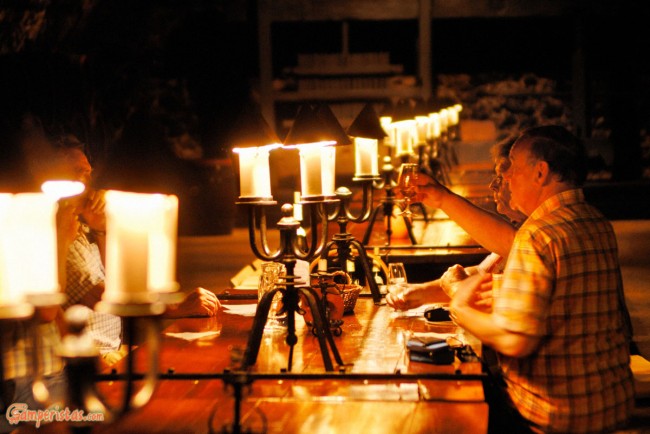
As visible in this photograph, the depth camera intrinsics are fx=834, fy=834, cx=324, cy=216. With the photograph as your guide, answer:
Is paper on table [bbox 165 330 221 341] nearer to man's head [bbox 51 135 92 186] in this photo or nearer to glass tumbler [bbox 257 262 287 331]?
glass tumbler [bbox 257 262 287 331]

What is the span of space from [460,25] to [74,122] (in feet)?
25.2

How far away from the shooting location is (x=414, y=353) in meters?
2.62

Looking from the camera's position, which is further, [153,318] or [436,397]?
[436,397]

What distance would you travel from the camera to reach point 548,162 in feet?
8.27

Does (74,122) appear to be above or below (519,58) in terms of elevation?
below

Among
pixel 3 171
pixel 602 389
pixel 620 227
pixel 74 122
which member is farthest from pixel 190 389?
pixel 620 227

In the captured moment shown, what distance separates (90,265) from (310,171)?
1.45m

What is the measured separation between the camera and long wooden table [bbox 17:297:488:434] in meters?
2.06

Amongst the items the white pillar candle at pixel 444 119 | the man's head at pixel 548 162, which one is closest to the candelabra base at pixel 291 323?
the man's head at pixel 548 162

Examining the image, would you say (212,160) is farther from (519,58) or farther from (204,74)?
(519,58)

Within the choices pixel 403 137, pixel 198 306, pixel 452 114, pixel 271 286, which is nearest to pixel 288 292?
pixel 271 286

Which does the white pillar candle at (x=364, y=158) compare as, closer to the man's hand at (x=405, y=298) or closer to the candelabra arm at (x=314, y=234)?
the man's hand at (x=405, y=298)

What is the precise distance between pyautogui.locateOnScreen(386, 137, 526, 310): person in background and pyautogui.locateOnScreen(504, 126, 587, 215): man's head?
0.71 m

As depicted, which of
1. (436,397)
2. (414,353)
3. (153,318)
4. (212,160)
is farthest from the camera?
(212,160)
